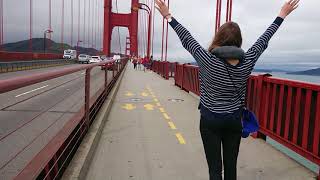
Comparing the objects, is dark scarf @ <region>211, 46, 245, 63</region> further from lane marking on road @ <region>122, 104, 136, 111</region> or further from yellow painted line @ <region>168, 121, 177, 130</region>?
lane marking on road @ <region>122, 104, 136, 111</region>

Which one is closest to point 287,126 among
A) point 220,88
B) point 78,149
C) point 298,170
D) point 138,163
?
point 298,170

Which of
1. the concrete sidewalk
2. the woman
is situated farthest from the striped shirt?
the concrete sidewalk

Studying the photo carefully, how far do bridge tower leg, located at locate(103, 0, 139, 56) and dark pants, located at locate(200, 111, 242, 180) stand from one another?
65529mm

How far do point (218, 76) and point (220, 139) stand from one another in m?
0.56

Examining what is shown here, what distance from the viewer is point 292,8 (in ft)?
14.0

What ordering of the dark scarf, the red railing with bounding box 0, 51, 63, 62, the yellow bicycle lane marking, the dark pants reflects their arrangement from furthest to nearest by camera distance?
the red railing with bounding box 0, 51, 63, 62 → the yellow bicycle lane marking → the dark pants → the dark scarf

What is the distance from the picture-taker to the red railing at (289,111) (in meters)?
6.20

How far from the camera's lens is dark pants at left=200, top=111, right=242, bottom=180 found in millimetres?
3898

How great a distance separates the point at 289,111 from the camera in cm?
694

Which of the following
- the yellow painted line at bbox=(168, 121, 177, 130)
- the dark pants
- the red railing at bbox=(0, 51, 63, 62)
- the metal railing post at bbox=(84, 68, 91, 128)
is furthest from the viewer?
the red railing at bbox=(0, 51, 63, 62)

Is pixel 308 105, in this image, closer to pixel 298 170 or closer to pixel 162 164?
pixel 298 170

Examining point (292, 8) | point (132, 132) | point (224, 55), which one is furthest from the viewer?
point (132, 132)

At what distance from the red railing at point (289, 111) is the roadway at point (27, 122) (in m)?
3.14

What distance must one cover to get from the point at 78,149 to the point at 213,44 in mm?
3676
